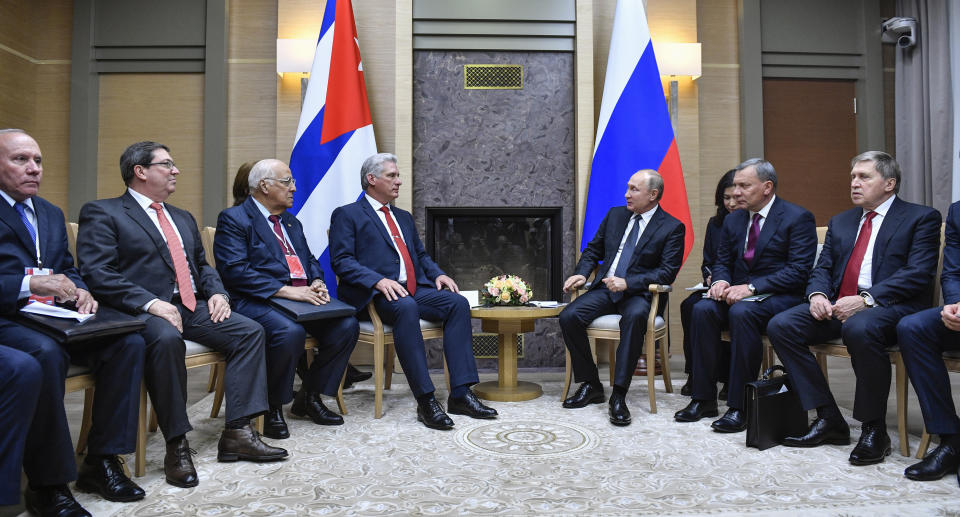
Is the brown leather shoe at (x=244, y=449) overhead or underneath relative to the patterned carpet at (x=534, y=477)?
overhead

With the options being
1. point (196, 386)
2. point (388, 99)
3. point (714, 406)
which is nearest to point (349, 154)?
point (388, 99)

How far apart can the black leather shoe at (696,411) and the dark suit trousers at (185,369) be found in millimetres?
1935

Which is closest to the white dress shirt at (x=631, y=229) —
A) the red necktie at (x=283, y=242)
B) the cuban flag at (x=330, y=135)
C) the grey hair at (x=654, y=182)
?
the grey hair at (x=654, y=182)

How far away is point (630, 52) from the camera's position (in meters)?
4.28

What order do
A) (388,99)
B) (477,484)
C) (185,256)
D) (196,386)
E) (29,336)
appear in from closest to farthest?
1. (29,336)
2. (477,484)
3. (185,256)
4. (196,386)
5. (388,99)

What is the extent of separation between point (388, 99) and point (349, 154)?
Result: 63 cm

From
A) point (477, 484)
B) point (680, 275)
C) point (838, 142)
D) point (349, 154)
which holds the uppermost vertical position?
point (838, 142)

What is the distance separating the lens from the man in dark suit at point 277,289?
268cm

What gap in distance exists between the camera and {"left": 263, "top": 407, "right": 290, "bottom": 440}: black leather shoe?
2.65 m

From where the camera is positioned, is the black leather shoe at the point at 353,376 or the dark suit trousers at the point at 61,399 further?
the black leather shoe at the point at 353,376

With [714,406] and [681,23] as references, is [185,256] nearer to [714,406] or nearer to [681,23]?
[714,406]

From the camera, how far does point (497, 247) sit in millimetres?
4668

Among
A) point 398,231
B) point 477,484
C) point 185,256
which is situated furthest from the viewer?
point 398,231

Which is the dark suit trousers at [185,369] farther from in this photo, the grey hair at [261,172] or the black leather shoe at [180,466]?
the grey hair at [261,172]
